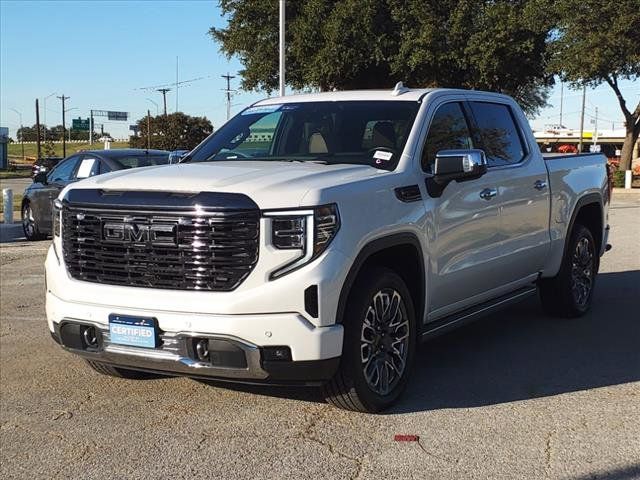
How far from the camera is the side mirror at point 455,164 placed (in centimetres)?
505

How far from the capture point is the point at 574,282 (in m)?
7.43

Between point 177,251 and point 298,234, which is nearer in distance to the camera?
point 298,234

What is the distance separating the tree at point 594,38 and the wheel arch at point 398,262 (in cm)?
2368

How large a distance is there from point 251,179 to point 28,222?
11.3m

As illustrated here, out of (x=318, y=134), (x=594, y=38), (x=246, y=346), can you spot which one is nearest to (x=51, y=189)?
(x=318, y=134)

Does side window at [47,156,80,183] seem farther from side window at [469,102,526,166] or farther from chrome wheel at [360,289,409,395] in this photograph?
chrome wheel at [360,289,409,395]

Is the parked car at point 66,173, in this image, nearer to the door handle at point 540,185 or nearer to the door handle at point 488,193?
the door handle at point 540,185

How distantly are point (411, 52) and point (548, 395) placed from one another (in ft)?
81.5

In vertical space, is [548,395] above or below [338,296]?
below

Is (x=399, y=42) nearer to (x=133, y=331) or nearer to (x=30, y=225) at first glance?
(x=30, y=225)

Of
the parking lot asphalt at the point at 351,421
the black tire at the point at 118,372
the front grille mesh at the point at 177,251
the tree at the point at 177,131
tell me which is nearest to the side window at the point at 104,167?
the parking lot asphalt at the point at 351,421

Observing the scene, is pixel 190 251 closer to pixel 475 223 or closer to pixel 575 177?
pixel 475 223

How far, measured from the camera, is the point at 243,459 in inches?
160

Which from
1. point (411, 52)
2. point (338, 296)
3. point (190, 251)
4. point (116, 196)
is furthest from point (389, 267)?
point (411, 52)
